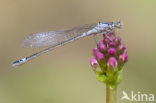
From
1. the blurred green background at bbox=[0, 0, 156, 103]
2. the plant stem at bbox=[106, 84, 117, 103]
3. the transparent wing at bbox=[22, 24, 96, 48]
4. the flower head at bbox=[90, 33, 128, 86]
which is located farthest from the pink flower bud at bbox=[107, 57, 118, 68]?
the blurred green background at bbox=[0, 0, 156, 103]

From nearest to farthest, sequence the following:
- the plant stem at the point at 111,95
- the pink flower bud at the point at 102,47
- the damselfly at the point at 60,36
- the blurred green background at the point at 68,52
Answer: the plant stem at the point at 111,95 → the pink flower bud at the point at 102,47 → the damselfly at the point at 60,36 → the blurred green background at the point at 68,52

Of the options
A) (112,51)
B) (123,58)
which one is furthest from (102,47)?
(123,58)

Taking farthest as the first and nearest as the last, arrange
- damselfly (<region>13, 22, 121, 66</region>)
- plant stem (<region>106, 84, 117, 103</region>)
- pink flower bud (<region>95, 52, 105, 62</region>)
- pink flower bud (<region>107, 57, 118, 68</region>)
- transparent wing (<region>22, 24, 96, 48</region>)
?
transparent wing (<region>22, 24, 96, 48</region>) → damselfly (<region>13, 22, 121, 66</region>) → pink flower bud (<region>95, 52, 105, 62</region>) → pink flower bud (<region>107, 57, 118, 68</region>) → plant stem (<region>106, 84, 117, 103</region>)

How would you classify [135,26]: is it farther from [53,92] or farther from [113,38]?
[113,38]

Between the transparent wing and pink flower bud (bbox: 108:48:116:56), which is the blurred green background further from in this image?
pink flower bud (bbox: 108:48:116:56)

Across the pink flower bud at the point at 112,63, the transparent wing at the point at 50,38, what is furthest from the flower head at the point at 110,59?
the transparent wing at the point at 50,38

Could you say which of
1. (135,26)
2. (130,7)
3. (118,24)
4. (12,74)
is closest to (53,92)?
(12,74)

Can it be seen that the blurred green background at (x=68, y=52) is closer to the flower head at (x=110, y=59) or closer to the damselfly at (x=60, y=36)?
the damselfly at (x=60, y=36)

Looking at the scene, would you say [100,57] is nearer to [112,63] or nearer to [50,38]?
[112,63]
